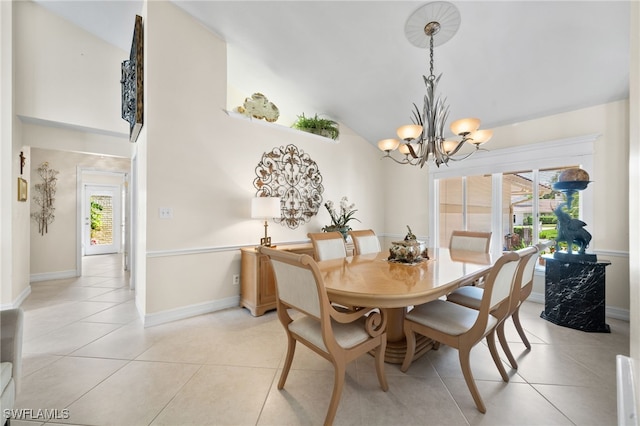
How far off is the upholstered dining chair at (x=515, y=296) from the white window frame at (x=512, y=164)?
5.77 feet

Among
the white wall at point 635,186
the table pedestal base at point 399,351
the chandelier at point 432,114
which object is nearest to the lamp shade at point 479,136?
the chandelier at point 432,114

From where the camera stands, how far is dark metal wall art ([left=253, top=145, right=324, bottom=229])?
362 cm

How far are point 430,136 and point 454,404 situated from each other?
2070mm

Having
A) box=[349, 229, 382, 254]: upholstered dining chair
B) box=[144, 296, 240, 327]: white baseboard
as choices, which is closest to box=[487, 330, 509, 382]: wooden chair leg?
box=[349, 229, 382, 254]: upholstered dining chair

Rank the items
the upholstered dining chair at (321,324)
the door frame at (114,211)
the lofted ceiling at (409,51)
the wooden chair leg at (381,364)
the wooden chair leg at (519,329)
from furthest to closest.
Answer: the door frame at (114,211), the lofted ceiling at (409,51), the wooden chair leg at (519,329), the wooden chair leg at (381,364), the upholstered dining chair at (321,324)

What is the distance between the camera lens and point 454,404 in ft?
5.59

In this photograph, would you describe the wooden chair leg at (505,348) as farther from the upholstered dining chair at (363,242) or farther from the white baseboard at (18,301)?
the white baseboard at (18,301)

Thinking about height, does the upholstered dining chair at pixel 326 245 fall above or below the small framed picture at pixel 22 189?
below

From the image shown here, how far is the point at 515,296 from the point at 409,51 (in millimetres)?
2641

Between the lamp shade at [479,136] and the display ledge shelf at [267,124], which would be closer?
the lamp shade at [479,136]

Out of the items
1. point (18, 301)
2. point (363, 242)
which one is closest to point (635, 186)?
point (363, 242)

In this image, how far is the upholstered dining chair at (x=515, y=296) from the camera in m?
1.86

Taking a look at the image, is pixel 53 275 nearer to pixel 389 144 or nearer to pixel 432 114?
pixel 389 144

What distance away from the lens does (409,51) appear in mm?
2953
